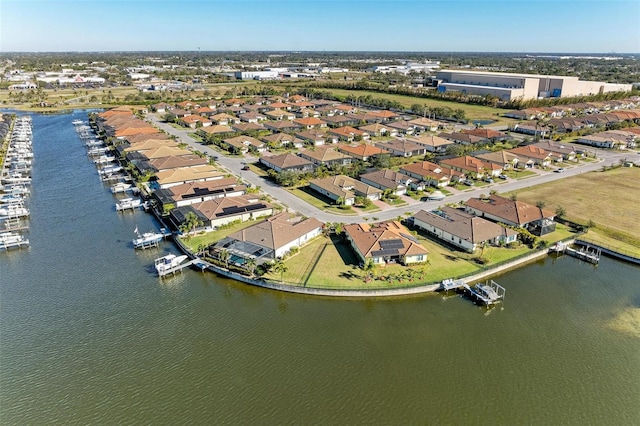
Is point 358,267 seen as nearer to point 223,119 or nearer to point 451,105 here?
point 223,119

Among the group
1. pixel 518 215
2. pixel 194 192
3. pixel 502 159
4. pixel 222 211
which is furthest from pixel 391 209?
pixel 502 159

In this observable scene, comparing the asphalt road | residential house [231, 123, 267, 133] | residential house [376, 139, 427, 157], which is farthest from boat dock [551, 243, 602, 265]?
residential house [231, 123, 267, 133]

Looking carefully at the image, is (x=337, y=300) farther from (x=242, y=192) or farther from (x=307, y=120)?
(x=307, y=120)

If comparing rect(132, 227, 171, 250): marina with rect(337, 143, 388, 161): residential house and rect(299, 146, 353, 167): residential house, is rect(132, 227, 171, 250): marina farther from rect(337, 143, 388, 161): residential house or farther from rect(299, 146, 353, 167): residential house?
rect(337, 143, 388, 161): residential house

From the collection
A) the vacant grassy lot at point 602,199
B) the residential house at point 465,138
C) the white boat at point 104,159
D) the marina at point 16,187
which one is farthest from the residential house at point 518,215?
the white boat at point 104,159

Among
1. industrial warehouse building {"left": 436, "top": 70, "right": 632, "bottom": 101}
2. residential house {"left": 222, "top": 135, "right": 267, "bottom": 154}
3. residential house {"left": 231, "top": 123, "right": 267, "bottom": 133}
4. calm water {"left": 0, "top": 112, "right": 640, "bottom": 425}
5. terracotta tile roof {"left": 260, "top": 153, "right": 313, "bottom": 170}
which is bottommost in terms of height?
calm water {"left": 0, "top": 112, "right": 640, "bottom": 425}

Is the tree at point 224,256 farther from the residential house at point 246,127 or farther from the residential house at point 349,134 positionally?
the residential house at point 246,127
